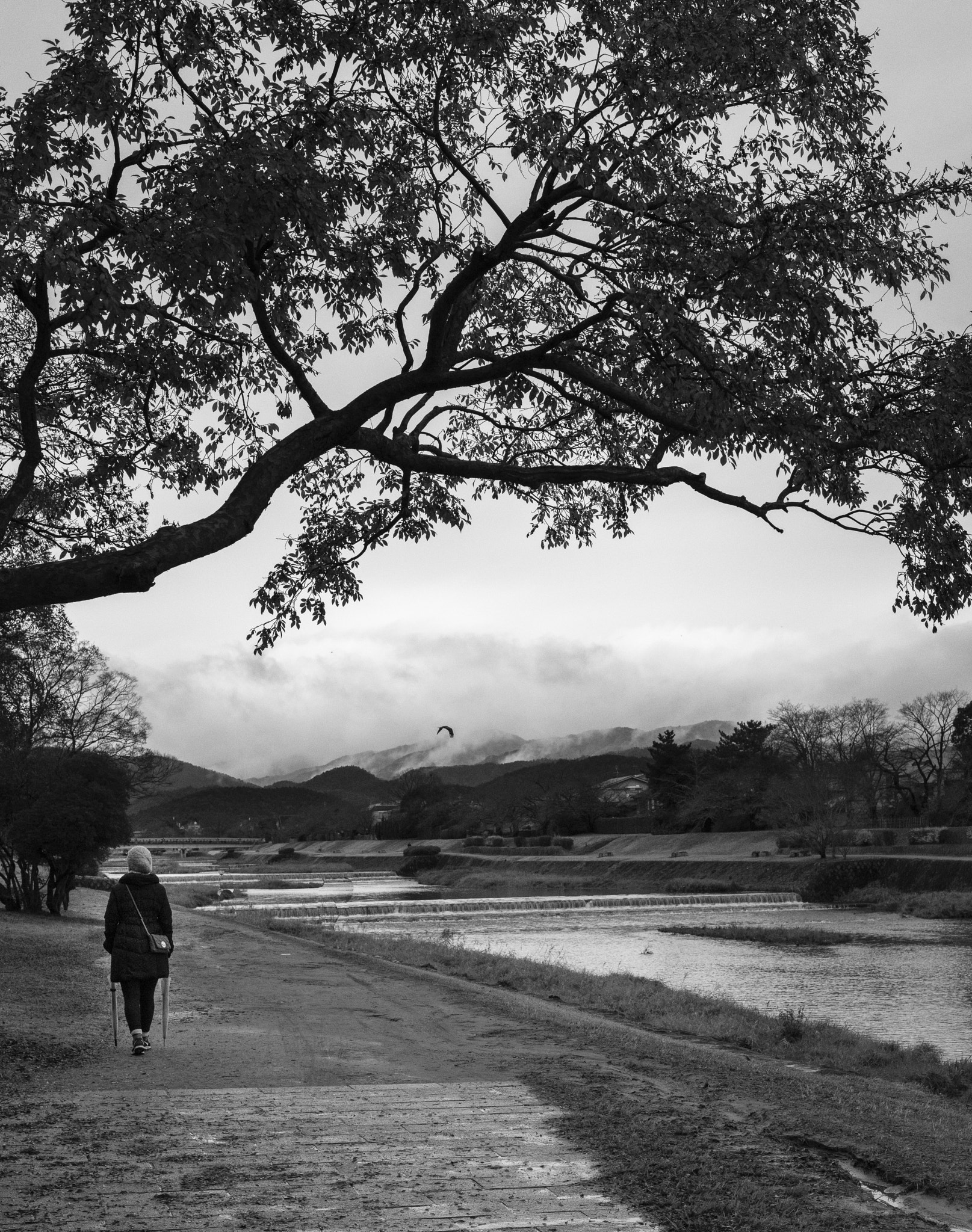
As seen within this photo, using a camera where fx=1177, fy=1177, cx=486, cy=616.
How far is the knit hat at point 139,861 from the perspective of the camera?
1061 cm

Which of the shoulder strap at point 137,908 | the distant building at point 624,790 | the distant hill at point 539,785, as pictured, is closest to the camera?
the shoulder strap at point 137,908

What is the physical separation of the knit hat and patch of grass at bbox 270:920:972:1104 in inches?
244

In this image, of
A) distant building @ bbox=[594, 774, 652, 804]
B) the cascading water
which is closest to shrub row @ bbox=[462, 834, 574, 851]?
distant building @ bbox=[594, 774, 652, 804]

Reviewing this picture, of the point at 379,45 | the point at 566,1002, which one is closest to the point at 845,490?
the point at 379,45

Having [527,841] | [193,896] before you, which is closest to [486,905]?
[193,896]

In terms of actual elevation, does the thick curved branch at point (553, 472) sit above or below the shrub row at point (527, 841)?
above

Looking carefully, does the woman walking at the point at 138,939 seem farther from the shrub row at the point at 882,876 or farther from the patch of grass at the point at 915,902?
the shrub row at the point at 882,876

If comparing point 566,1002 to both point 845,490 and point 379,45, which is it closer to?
point 845,490

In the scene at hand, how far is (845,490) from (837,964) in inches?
911

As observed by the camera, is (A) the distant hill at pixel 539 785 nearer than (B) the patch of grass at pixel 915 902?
No

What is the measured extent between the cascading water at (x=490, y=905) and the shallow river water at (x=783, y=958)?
4.54 ft

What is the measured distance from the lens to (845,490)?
9258 millimetres

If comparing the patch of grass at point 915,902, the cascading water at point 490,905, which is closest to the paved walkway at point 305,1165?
the cascading water at point 490,905

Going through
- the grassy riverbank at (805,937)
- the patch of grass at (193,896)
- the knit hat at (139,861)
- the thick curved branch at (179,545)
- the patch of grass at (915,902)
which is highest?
the thick curved branch at (179,545)
